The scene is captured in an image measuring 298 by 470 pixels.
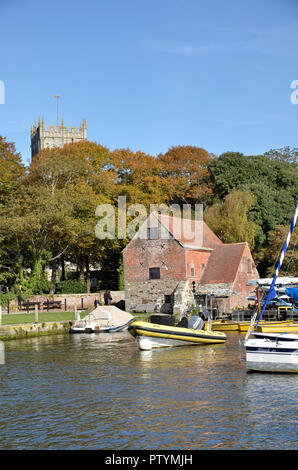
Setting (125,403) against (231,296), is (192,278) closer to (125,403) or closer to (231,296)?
(231,296)

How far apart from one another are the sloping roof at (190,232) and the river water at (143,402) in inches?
909

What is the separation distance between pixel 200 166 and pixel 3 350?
4874 cm

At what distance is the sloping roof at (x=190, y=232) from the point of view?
5044 centimetres

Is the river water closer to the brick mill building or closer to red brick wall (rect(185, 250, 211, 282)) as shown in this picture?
the brick mill building

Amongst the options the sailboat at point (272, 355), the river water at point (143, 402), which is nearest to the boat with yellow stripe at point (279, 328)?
the river water at point (143, 402)

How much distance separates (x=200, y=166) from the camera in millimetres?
73375

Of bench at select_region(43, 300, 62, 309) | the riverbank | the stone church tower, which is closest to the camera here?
the riverbank

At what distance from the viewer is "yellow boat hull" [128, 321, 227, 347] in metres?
30.3

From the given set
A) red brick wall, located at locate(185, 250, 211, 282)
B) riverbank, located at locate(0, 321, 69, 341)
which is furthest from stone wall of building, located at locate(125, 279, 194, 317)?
riverbank, located at locate(0, 321, 69, 341)

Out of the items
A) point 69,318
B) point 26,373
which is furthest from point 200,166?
point 26,373
